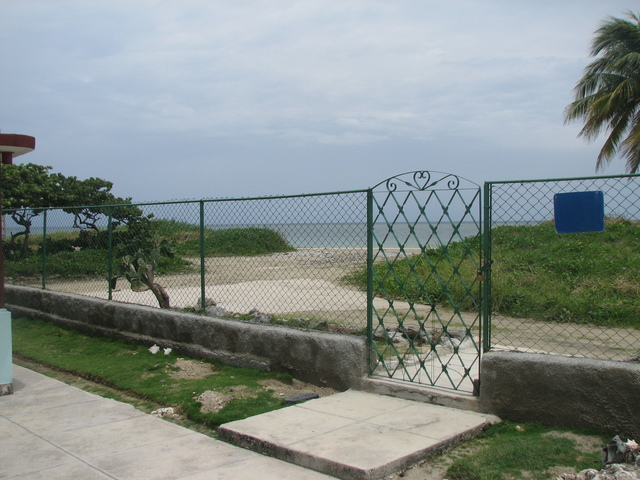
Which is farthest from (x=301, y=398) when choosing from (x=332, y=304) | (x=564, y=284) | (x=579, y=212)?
(x=332, y=304)

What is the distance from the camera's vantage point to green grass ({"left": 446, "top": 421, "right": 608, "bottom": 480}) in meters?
3.50

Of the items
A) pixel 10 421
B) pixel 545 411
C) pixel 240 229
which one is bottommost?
pixel 10 421

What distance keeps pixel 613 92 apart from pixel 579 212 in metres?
17.1

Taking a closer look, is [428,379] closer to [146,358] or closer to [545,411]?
[545,411]

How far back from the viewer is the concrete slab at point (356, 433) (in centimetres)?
365

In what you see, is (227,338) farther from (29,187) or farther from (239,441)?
(29,187)

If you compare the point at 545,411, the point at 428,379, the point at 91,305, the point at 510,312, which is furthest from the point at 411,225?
the point at 91,305

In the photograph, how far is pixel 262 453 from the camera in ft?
13.1

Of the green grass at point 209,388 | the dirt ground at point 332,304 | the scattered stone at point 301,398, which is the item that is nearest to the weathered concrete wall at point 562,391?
the green grass at point 209,388

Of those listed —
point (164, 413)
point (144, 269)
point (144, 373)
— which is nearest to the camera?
point (164, 413)

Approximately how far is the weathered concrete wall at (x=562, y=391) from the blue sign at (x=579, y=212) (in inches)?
37.4

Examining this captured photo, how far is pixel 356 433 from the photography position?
4125 mm

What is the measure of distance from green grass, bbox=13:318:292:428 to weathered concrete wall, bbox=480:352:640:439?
1860 millimetres

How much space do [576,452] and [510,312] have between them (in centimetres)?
559
